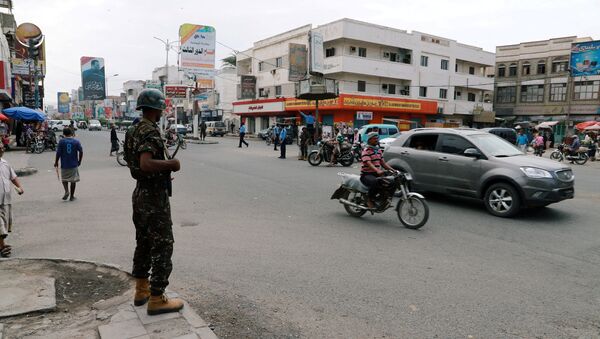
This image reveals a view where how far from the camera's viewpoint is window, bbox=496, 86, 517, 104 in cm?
5009

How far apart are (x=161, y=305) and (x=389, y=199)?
4.91 metres

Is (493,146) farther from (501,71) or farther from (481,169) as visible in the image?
(501,71)

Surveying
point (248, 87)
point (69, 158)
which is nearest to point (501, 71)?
point (248, 87)

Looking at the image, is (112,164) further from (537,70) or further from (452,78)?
(537,70)

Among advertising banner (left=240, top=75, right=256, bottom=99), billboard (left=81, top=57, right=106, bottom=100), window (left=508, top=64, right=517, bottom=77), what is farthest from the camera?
billboard (left=81, top=57, right=106, bottom=100)

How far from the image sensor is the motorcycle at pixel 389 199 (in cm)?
711

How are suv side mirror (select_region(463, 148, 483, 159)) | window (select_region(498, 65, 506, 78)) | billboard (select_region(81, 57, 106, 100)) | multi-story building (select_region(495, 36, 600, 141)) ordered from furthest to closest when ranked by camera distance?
1. billboard (select_region(81, 57, 106, 100))
2. window (select_region(498, 65, 506, 78))
3. multi-story building (select_region(495, 36, 600, 141))
4. suv side mirror (select_region(463, 148, 483, 159))

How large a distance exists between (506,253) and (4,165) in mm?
7026

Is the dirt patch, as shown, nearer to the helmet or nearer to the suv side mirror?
the helmet

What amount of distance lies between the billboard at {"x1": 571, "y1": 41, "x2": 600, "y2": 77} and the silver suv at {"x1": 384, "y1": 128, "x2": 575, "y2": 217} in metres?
26.6

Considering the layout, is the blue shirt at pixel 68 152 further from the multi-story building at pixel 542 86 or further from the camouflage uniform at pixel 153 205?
the multi-story building at pixel 542 86

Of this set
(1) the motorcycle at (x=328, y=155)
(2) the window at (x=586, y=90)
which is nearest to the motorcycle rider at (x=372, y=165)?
(1) the motorcycle at (x=328, y=155)

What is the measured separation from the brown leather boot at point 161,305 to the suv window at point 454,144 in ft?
23.1

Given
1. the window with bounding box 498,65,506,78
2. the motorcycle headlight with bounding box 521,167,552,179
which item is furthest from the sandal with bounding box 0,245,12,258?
the window with bounding box 498,65,506,78
